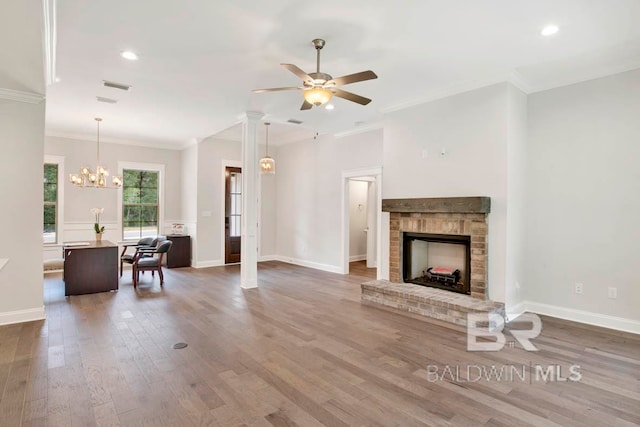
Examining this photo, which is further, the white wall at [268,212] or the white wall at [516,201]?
the white wall at [268,212]

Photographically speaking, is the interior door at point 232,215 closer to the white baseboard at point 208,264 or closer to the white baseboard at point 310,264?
the white baseboard at point 208,264

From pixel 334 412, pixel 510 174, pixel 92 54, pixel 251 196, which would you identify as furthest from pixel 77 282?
pixel 510 174

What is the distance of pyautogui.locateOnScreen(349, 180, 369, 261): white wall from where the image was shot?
8859 mm

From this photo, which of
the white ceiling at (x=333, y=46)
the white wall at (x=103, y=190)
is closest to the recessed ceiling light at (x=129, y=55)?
the white ceiling at (x=333, y=46)

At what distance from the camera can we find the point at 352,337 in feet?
11.9

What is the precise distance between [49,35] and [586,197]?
19.3 ft

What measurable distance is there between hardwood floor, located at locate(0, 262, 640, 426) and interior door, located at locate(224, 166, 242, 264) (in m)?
3.72

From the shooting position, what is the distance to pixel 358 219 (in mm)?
8961

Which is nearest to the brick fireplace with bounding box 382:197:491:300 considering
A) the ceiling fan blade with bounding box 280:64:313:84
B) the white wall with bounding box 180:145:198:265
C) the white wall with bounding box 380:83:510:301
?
the white wall with bounding box 380:83:510:301

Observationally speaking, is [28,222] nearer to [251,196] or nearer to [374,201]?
[251,196]

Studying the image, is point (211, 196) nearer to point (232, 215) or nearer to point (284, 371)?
point (232, 215)

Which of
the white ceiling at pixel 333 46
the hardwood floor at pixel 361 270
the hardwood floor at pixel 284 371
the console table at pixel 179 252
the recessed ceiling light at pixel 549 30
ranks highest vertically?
the white ceiling at pixel 333 46

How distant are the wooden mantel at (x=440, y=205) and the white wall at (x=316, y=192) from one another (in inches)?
64.6

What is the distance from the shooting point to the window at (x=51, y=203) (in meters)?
7.29
